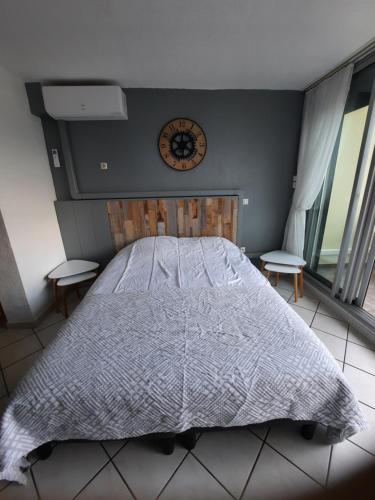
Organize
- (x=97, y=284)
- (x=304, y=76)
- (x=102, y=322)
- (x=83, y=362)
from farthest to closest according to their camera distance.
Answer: (x=304, y=76) < (x=97, y=284) < (x=102, y=322) < (x=83, y=362)

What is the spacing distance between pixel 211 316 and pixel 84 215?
2084 millimetres

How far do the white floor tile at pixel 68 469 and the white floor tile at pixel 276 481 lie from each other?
2.55 feet

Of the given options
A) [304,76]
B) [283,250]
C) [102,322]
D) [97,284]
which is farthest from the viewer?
[283,250]

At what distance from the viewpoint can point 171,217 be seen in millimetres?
2670

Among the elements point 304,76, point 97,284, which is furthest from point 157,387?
point 304,76

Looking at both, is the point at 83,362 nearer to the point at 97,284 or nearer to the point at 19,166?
the point at 97,284

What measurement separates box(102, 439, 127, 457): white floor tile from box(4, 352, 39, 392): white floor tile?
87cm

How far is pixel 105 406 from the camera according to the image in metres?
0.94

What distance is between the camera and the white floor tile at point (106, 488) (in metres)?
0.99

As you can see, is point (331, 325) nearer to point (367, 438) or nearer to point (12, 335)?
point (367, 438)

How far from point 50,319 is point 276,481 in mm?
2313

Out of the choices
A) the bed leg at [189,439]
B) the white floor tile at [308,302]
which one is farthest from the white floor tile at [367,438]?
the white floor tile at [308,302]

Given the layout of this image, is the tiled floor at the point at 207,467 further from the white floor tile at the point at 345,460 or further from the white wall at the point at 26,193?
the white wall at the point at 26,193

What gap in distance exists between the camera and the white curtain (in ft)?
6.71
